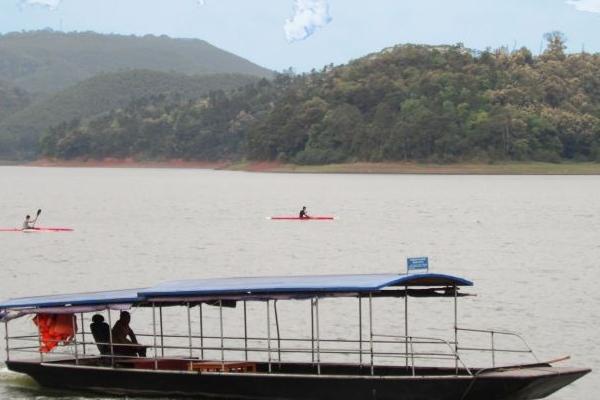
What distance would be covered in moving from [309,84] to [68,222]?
4458 inches

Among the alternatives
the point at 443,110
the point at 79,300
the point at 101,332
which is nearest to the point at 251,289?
the point at 79,300

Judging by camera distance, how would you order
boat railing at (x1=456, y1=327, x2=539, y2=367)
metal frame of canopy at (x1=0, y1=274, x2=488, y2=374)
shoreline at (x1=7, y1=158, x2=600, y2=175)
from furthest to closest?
shoreline at (x1=7, y1=158, x2=600, y2=175) → boat railing at (x1=456, y1=327, x2=539, y2=367) → metal frame of canopy at (x1=0, y1=274, x2=488, y2=374)

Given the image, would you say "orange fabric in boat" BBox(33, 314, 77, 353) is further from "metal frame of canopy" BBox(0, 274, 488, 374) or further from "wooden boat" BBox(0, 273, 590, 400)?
"metal frame of canopy" BBox(0, 274, 488, 374)

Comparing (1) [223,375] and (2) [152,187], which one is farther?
(2) [152,187]

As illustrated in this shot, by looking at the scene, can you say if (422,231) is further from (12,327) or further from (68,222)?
(12,327)

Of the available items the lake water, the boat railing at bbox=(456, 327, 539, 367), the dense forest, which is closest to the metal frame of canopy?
A: the boat railing at bbox=(456, 327, 539, 367)

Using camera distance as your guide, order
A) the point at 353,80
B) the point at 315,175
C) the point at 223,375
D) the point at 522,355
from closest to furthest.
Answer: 1. the point at 223,375
2. the point at 522,355
3. the point at 353,80
4. the point at 315,175

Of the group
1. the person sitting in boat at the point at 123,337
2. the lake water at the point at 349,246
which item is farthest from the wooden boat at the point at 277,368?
the lake water at the point at 349,246

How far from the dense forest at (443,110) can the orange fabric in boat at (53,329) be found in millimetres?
117877

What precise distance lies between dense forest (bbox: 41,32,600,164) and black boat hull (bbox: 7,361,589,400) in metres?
118

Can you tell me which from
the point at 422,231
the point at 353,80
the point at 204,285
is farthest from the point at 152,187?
the point at 204,285

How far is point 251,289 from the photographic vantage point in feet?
70.1

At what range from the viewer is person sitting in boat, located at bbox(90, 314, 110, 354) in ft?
77.6

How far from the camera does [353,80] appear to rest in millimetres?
174000
